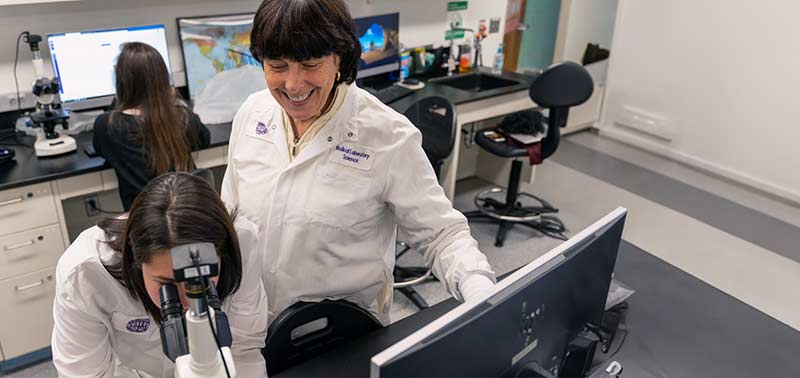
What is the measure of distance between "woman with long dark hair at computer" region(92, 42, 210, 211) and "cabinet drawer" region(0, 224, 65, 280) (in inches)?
12.6

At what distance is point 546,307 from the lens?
0.97 m

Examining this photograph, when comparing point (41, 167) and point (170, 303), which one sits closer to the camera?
point (170, 303)

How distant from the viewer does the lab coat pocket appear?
129 cm

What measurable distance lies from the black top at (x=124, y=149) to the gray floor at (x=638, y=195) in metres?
1.23

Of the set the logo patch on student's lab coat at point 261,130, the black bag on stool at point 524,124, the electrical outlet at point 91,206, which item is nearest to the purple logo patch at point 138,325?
the logo patch on student's lab coat at point 261,130

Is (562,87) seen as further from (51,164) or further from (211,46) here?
(51,164)

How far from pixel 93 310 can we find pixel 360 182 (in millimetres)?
589

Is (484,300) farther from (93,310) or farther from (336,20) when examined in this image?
(93,310)

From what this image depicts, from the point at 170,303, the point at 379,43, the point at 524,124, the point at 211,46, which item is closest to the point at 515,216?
the point at 524,124

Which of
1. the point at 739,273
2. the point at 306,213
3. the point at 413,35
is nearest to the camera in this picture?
the point at 306,213

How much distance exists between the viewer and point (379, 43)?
11.0ft

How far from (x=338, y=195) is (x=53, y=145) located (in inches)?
63.1

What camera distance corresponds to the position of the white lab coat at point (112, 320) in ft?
3.58

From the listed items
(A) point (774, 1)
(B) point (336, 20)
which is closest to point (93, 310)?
(B) point (336, 20)
